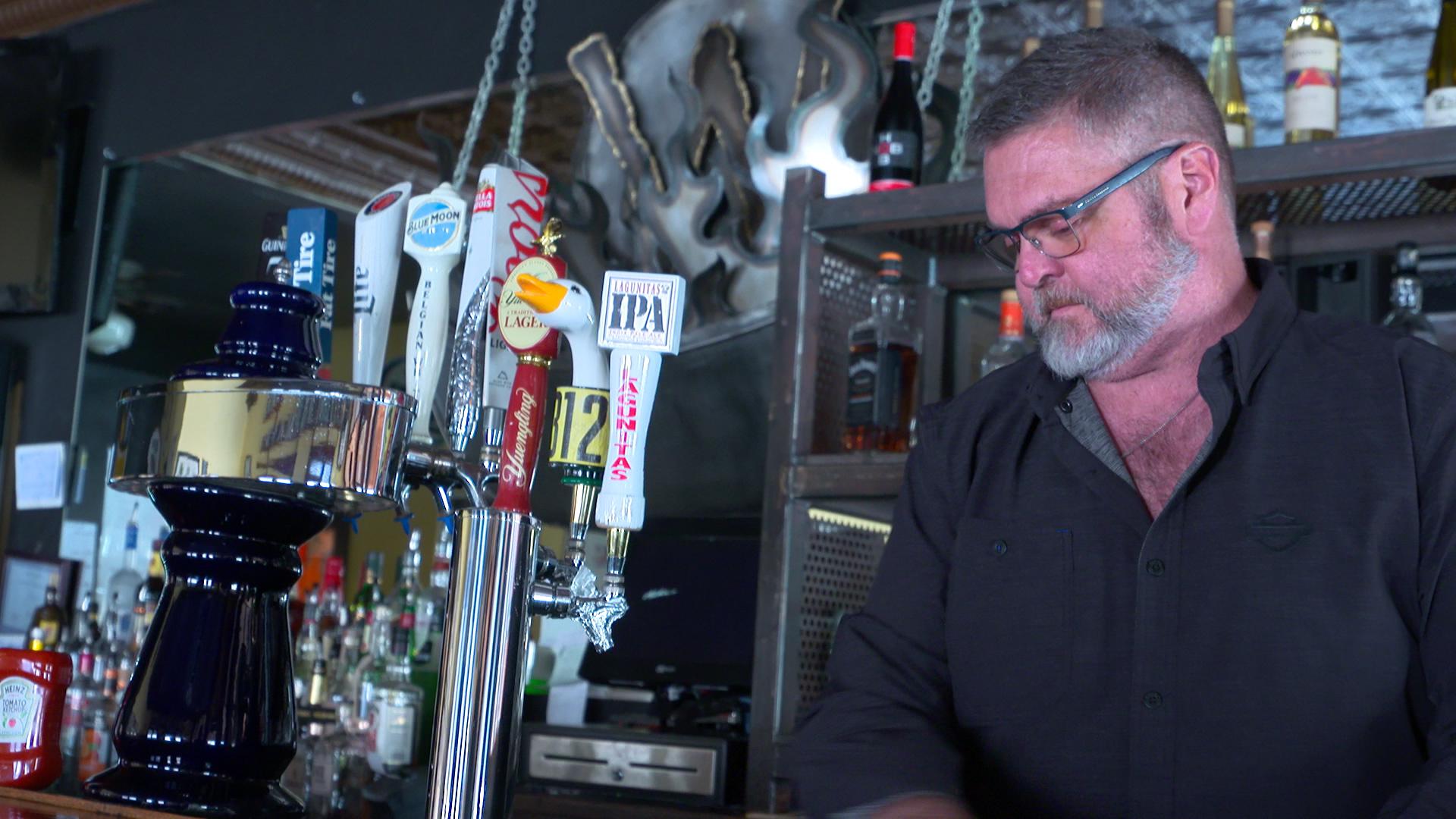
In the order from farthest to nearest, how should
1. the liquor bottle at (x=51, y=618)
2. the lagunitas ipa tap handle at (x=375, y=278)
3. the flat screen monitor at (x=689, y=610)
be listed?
the liquor bottle at (x=51, y=618)
the flat screen monitor at (x=689, y=610)
the lagunitas ipa tap handle at (x=375, y=278)

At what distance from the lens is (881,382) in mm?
2020

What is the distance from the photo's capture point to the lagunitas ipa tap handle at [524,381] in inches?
45.4

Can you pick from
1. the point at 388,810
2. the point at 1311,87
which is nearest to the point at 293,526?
the point at 388,810

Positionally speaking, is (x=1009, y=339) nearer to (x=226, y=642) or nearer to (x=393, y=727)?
(x=393, y=727)

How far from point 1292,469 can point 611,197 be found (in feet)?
5.58

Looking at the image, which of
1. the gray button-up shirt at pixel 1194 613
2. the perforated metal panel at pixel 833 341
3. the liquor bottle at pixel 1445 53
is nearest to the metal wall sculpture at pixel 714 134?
the perforated metal panel at pixel 833 341

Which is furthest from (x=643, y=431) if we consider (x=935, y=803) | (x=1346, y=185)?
(x=1346, y=185)

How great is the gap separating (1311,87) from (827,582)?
85 centimetres

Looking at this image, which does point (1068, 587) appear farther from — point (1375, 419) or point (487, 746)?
point (487, 746)

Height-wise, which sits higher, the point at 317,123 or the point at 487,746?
the point at 317,123

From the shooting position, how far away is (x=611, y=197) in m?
2.74

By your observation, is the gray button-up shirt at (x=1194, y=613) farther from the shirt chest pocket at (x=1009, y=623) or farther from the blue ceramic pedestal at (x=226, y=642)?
the blue ceramic pedestal at (x=226, y=642)

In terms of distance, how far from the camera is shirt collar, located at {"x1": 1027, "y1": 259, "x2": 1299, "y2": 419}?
1.29 metres

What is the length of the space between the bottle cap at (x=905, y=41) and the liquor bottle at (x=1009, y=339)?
37 centimetres
